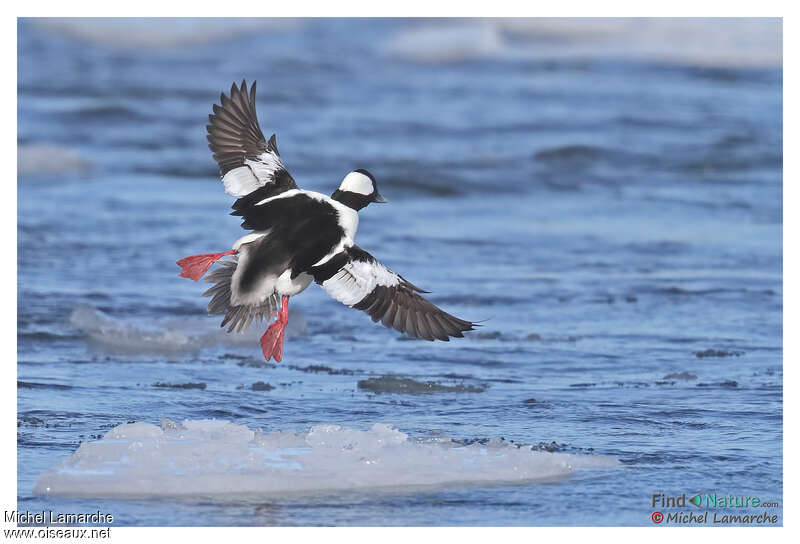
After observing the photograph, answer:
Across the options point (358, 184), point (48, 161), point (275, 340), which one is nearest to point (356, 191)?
point (358, 184)

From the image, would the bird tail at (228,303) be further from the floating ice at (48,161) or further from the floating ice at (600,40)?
the floating ice at (600,40)

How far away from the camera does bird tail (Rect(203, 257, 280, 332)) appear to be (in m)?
6.45

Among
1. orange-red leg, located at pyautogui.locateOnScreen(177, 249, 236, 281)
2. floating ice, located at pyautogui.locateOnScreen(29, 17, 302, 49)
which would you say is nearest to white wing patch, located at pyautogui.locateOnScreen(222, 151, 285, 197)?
orange-red leg, located at pyautogui.locateOnScreen(177, 249, 236, 281)

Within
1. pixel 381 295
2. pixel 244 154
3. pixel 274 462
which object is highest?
pixel 244 154

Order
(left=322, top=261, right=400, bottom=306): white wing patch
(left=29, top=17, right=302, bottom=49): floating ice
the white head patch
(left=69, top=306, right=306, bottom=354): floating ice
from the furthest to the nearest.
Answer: (left=29, top=17, right=302, bottom=49): floating ice, (left=69, top=306, right=306, bottom=354): floating ice, the white head patch, (left=322, top=261, right=400, bottom=306): white wing patch

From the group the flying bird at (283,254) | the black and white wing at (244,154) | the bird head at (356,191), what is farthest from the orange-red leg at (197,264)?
the bird head at (356,191)

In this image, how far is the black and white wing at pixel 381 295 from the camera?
5.76m

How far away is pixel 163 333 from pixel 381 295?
273 cm

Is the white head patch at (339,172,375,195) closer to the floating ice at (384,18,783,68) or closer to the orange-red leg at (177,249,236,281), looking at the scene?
the orange-red leg at (177,249,236,281)

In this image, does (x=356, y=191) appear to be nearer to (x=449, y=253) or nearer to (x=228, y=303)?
(x=228, y=303)

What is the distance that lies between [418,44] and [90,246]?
1160 centimetres

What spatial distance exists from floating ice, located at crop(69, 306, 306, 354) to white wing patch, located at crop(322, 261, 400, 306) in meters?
2.36

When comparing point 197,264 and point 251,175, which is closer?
point 251,175

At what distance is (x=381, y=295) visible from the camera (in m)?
5.79
